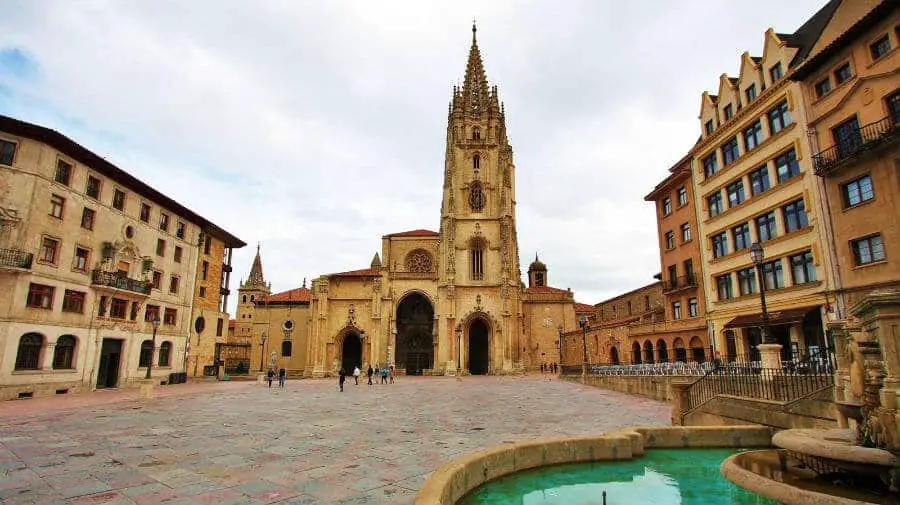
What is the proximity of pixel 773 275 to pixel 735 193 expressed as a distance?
5.14 m

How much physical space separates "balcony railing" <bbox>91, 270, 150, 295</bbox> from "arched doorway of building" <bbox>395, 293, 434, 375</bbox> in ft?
79.9

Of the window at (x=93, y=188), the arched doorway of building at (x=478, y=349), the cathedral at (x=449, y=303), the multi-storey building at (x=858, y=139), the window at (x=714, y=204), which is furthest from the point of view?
the arched doorway of building at (x=478, y=349)

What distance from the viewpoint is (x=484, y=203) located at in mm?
50688

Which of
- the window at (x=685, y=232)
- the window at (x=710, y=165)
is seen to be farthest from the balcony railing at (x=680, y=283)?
the window at (x=710, y=165)

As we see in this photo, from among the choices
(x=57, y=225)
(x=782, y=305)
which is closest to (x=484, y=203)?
(x=782, y=305)

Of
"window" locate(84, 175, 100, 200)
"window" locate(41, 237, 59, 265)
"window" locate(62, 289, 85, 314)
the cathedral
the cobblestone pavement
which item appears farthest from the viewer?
the cathedral

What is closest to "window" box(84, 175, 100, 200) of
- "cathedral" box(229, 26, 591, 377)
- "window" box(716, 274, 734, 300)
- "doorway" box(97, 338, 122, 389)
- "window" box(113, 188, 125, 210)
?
"window" box(113, 188, 125, 210)

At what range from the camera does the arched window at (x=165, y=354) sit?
32.0 metres

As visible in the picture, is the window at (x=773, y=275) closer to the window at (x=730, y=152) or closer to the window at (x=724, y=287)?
the window at (x=724, y=287)

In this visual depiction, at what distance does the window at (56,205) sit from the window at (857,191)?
37.3m

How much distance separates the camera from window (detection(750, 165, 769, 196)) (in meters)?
22.8

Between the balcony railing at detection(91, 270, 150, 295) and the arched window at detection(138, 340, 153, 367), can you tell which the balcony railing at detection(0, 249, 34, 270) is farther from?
the arched window at detection(138, 340, 153, 367)

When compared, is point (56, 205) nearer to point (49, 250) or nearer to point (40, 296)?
point (49, 250)

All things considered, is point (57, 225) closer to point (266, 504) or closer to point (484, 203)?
point (266, 504)
